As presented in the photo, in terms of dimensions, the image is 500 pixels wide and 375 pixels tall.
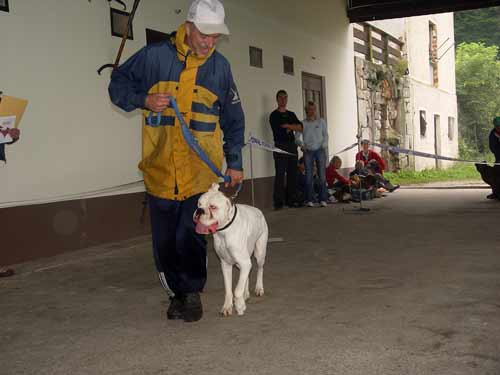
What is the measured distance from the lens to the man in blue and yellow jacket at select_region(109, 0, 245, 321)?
3.78 metres

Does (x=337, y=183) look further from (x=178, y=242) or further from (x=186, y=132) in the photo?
(x=186, y=132)

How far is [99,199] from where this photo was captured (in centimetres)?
749

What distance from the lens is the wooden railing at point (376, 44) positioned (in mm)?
17109

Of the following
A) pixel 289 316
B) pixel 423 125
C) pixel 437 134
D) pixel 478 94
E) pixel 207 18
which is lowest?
pixel 289 316

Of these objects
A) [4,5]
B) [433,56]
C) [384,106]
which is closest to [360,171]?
[384,106]

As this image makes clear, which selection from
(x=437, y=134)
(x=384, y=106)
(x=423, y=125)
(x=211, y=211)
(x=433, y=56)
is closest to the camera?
(x=211, y=211)

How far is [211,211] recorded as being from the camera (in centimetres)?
371

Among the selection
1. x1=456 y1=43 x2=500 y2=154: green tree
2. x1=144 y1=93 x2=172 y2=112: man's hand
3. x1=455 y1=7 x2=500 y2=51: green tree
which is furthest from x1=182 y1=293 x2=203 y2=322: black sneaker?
x1=455 y1=7 x2=500 y2=51: green tree

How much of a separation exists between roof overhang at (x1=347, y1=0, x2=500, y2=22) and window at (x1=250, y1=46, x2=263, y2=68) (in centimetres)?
499

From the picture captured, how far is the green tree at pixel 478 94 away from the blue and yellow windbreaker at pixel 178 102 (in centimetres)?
3051

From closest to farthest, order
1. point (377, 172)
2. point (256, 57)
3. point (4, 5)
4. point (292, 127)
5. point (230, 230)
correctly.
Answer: point (230, 230) → point (4, 5) → point (292, 127) → point (256, 57) → point (377, 172)

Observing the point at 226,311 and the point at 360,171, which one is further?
the point at 360,171

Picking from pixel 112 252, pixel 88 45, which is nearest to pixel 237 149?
pixel 112 252

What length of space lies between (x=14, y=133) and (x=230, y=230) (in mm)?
3462
